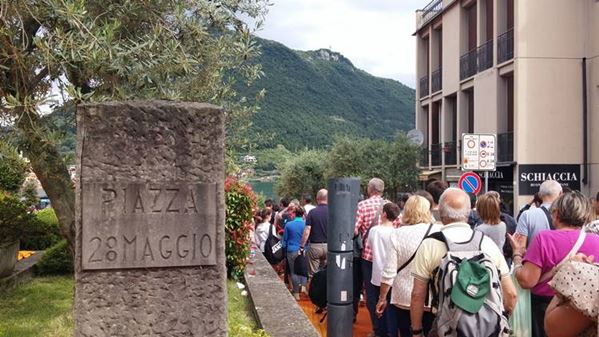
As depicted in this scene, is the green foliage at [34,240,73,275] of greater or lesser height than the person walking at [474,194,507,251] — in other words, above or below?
below

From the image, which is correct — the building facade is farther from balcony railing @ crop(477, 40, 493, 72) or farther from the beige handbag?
the beige handbag

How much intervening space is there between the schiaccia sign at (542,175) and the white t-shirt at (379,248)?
15.6m

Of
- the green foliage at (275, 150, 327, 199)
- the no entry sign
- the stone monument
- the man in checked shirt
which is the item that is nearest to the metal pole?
the man in checked shirt

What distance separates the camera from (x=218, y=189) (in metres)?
4.16

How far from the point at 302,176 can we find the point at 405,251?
4102 cm

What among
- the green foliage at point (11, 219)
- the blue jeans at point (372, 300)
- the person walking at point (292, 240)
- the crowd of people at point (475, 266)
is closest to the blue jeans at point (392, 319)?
the crowd of people at point (475, 266)

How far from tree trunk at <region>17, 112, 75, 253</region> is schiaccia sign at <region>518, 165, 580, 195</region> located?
17837 mm

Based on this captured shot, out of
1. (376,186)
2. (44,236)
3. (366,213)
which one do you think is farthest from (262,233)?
(376,186)

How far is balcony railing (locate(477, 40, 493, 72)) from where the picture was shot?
24172 millimetres

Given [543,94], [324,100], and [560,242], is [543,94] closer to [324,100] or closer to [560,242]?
[560,242]

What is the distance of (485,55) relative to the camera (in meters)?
24.6

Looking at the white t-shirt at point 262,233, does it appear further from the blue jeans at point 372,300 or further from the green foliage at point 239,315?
the blue jeans at point 372,300

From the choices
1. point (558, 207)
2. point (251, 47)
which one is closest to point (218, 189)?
point (558, 207)

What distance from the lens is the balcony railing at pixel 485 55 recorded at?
24172 mm
